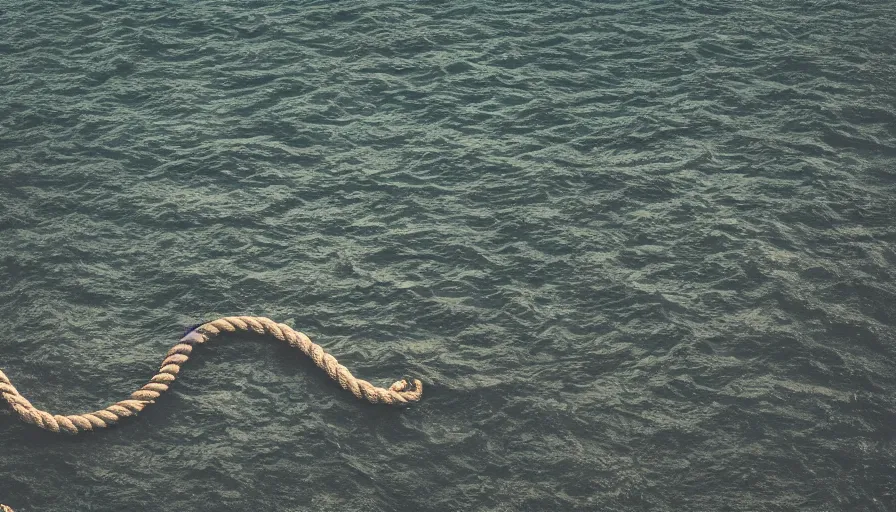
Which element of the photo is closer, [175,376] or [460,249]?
[175,376]

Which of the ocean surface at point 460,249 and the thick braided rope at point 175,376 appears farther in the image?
A: the thick braided rope at point 175,376

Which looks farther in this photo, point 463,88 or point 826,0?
point 826,0

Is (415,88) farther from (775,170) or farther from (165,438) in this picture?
(165,438)

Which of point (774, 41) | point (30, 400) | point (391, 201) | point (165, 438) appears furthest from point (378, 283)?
point (774, 41)
